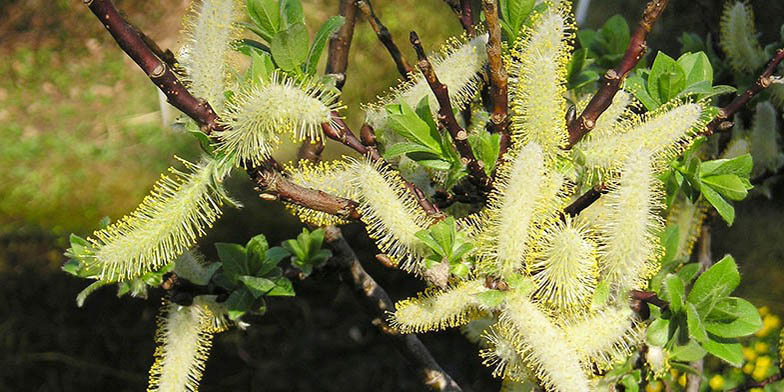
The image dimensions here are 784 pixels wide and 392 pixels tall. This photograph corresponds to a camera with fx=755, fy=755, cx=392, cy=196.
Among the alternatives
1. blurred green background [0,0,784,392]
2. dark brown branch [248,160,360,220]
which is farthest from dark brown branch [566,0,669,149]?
blurred green background [0,0,784,392]

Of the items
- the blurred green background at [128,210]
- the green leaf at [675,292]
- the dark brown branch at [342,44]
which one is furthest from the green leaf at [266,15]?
the blurred green background at [128,210]

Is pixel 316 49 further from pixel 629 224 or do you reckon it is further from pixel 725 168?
pixel 725 168

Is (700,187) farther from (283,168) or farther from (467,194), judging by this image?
(283,168)

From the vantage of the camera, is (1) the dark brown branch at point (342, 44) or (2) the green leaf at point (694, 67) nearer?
(2) the green leaf at point (694, 67)

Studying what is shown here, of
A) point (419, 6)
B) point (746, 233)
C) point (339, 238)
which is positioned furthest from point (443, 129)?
point (419, 6)

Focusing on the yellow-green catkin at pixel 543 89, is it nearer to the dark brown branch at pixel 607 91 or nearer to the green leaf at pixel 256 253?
the dark brown branch at pixel 607 91

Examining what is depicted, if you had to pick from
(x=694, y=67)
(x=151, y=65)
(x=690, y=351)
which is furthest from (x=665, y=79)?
(x=151, y=65)
